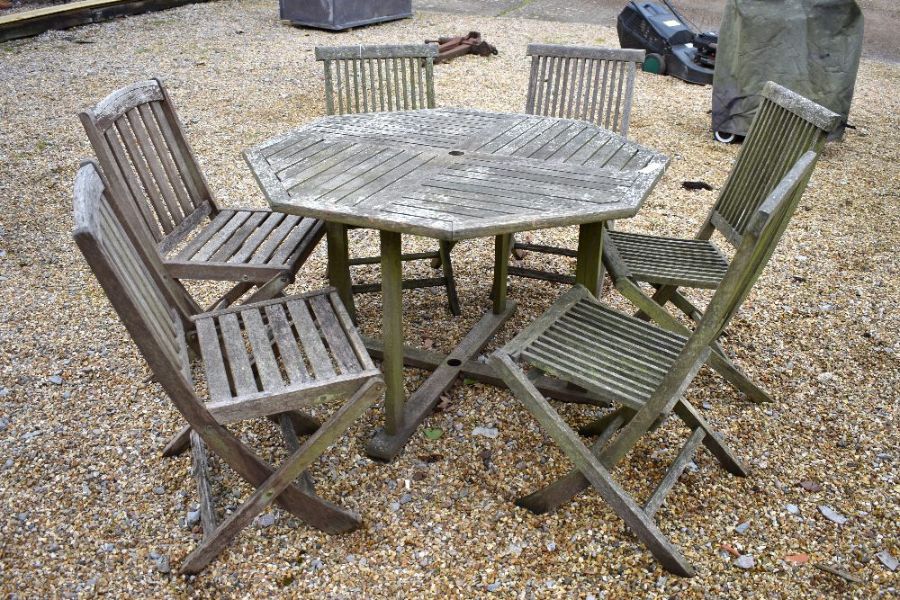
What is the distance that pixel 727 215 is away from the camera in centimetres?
337

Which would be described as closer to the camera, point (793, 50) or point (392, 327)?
point (392, 327)

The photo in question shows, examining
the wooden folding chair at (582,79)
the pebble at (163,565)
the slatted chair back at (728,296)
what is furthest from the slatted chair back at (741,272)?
the wooden folding chair at (582,79)

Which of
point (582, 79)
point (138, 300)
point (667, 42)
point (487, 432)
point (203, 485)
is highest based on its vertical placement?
point (582, 79)

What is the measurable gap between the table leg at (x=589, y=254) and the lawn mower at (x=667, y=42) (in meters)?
6.28

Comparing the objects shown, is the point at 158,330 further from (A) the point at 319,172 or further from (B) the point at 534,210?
(B) the point at 534,210

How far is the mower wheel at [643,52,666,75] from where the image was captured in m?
8.97

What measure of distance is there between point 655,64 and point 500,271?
6.36 m

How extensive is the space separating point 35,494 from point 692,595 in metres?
2.39

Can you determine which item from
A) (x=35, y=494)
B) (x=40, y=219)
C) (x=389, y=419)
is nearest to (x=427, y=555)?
(x=389, y=419)

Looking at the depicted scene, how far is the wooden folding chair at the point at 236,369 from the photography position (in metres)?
2.04

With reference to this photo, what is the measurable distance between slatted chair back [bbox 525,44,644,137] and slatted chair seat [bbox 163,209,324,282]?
1.92 meters

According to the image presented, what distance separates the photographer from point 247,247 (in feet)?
10.6

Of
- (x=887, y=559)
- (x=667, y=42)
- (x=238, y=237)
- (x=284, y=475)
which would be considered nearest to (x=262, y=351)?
(x=284, y=475)

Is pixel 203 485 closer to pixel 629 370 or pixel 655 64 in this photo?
pixel 629 370
